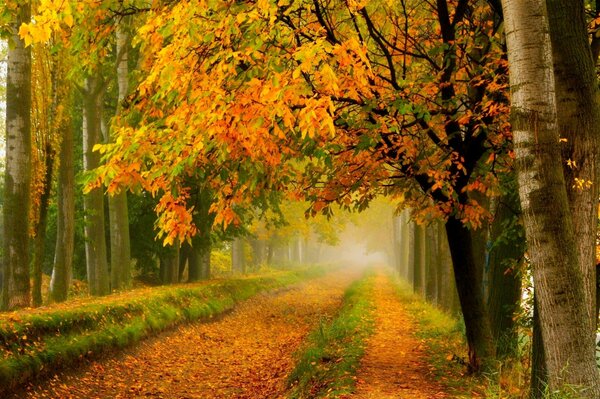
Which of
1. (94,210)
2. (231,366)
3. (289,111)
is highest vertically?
(289,111)

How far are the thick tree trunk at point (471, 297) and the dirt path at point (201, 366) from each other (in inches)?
130

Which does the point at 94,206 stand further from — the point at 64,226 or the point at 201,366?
the point at 201,366

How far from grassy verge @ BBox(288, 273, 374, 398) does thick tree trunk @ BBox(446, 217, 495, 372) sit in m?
1.99

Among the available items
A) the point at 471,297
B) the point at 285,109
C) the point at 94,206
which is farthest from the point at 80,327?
the point at 285,109

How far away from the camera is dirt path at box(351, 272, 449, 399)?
813 cm

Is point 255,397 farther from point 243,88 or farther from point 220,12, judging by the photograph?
point 220,12

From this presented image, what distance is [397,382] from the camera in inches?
351

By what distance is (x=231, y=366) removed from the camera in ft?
40.8

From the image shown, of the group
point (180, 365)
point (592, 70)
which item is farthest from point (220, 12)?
point (180, 365)

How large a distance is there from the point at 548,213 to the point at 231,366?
8.94 m

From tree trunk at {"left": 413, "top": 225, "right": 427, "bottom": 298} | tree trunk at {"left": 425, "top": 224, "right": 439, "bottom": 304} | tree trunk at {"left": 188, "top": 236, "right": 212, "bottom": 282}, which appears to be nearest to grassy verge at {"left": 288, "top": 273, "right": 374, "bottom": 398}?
tree trunk at {"left": 425, "top": 224, "right": 439, "bottom": 304}

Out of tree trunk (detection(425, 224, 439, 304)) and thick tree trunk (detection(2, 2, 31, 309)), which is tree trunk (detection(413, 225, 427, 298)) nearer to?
tree trunk (detection(425, 224, 439, 304))

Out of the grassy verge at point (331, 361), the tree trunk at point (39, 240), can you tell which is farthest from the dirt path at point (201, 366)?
the tree trunk at point (39, 240)

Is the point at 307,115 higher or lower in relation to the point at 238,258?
higher
